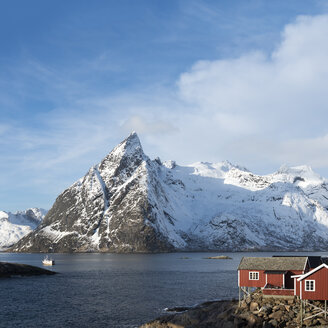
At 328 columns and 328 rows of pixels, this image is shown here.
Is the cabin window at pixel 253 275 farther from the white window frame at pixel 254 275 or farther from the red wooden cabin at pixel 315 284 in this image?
the red wooden cabin at pixel 315 284

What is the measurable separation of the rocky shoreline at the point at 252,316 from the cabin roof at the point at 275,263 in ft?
13.7

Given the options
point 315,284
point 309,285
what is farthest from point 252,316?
point 315,284

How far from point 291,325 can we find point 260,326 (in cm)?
369

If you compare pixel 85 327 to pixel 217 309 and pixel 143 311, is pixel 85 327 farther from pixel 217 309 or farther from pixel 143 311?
pixel 217 309

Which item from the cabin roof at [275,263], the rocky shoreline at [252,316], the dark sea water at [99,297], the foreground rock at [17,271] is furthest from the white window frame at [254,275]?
the foreground rock at [17,271]

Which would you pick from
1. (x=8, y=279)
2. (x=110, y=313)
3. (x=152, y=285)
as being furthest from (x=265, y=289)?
(x=8, y=279)

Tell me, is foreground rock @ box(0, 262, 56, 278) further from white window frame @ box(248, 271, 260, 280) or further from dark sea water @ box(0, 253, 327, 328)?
white window frame @ box(248, 271, 260, 280)

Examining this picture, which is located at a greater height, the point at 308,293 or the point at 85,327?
the point at 308,293

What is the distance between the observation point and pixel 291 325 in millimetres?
50125

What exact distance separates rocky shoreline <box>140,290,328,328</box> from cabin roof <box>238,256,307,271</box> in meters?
4.16

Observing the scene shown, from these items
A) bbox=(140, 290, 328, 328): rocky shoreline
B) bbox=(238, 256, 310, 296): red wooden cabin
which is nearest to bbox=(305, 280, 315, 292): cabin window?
bbox=(140, 290, 328, 328): rocky shoreline

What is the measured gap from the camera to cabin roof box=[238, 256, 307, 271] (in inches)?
2467

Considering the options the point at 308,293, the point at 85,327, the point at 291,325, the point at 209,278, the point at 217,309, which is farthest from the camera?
the point at 209,278

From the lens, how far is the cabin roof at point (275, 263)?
62.7m
